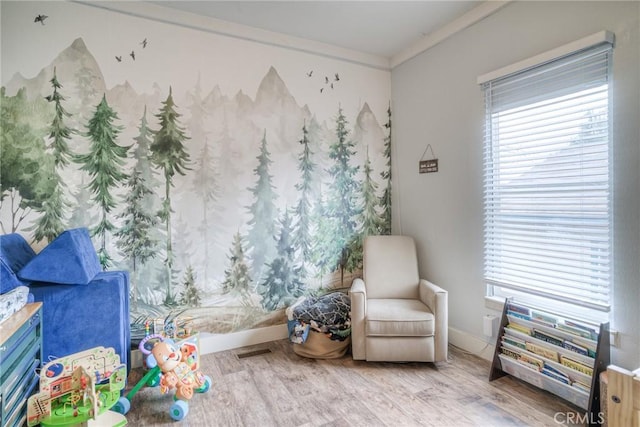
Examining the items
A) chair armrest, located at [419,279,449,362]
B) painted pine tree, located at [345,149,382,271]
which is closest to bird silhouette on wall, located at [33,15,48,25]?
painted pine tree, located at [345,149,382,271]

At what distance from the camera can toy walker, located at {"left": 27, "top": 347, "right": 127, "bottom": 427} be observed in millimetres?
1615

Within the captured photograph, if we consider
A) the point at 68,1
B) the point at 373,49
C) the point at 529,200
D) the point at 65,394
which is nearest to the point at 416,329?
the point at 529,200

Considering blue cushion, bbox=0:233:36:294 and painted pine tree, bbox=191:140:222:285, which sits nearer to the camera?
blue cushion, bbox=0:233:36:294

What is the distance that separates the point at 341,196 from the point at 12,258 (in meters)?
2.53

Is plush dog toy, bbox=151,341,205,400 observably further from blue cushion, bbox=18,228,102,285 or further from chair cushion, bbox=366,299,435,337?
chair cushion, bbox=366,299,435,337

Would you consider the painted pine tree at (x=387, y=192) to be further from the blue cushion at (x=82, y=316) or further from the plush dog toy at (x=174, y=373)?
the blue cushion at (x=82, y=316)

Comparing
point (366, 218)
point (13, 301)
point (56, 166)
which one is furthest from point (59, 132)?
point (366, 218)

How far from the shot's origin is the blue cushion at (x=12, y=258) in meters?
1.75

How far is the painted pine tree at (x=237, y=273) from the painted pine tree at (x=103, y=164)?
90cm

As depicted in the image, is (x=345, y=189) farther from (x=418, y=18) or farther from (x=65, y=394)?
(x=65, y=394)

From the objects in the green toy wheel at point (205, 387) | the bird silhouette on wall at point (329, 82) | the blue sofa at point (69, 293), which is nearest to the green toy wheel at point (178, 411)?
the green toy wheel at point (205, 387)

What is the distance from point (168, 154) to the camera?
2.60 meters

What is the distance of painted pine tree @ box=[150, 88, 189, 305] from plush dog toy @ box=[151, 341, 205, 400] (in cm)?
72

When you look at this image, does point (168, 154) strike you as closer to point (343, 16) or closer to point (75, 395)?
point (75, 395)
